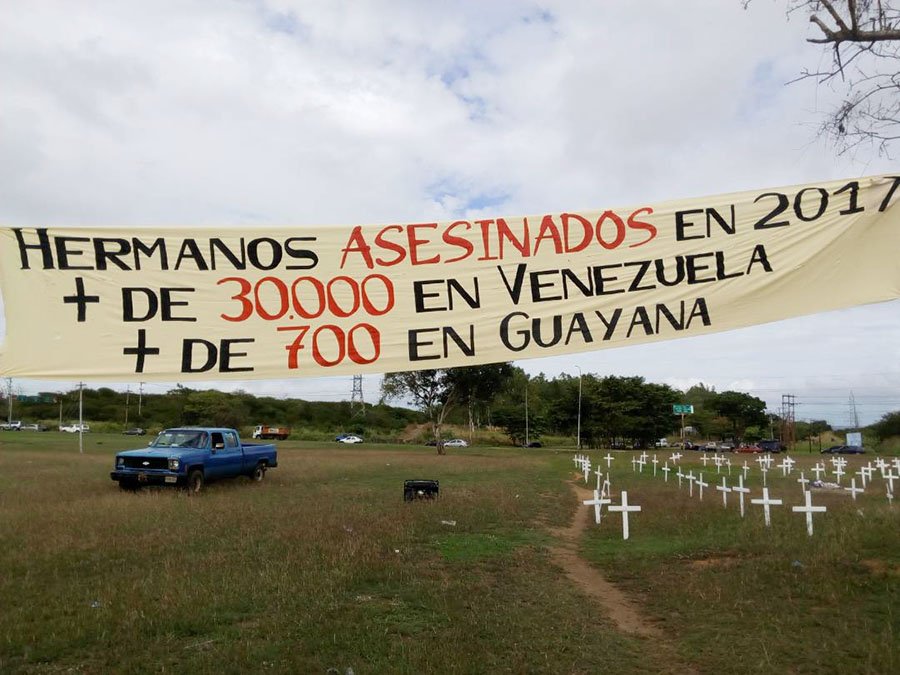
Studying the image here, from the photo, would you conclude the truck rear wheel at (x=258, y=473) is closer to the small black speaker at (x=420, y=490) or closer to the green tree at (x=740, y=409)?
the small black speaker at (x=420, y=490)

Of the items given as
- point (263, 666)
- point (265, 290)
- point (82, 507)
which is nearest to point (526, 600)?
point (263, 666)

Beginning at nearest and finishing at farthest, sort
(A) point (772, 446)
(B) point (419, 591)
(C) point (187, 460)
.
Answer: (B) point (419, 591)
(C) point (187, 460)
(A) point (772, 446)

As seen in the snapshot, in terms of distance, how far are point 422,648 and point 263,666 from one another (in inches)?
52.1

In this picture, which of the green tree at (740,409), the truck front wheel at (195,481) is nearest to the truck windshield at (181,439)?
the truck front wheel at (195,481)

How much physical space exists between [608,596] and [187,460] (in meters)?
12.4

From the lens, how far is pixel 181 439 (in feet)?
60.0

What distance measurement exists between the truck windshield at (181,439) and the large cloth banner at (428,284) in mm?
15551

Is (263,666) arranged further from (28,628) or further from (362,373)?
(362,373)

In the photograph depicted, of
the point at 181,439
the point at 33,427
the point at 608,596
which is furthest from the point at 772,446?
the point at 33,427

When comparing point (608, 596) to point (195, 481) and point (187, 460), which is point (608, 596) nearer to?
point (187, 460)

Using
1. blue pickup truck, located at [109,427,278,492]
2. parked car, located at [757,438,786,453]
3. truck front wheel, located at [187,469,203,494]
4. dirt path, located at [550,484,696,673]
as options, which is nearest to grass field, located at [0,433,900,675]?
dirt path, located at [550,484,696,673]

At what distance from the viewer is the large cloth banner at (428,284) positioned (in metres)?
3.66

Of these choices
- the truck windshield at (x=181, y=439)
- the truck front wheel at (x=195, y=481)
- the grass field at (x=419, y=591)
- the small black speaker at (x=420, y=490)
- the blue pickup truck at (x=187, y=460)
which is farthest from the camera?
the truck windshield at (x=181, y=439)

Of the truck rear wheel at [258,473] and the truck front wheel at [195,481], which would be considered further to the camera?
the truck rear wheel at [258,473]
